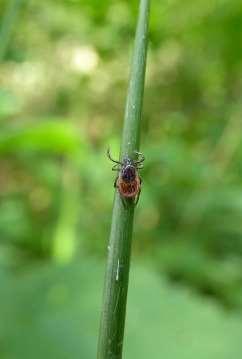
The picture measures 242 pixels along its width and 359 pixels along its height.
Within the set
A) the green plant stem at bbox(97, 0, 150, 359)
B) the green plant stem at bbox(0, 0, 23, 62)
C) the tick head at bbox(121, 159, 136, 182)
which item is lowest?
the green plant stem at bbox(97, 0, 150, 359)

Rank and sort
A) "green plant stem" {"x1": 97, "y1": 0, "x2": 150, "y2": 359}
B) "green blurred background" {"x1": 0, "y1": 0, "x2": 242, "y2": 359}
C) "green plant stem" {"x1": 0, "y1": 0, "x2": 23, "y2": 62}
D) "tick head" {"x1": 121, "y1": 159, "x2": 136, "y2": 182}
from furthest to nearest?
"green blurred background" {"x1": 0, "y1": 0, "x2": 242, "y2": 359} < "green plant stem" {"x1": 0, "y1": 0, "x2": 23, "y2": 62} < "tick head" {"x1": 121, "y1": 159, "x2": 136, "y2": 182} < "green plant stem" {"x1": 97, "y1": 0, "x2": 150, "y2": 359}

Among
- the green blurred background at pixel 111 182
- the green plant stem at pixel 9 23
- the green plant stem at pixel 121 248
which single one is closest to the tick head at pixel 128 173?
the green plant stem at pixel 121 248

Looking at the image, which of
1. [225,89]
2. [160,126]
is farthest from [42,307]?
[225,89]

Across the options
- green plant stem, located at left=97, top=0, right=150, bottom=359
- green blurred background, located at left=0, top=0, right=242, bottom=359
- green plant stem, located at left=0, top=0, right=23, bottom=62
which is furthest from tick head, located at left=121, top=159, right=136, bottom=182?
green blurred background, located at left=0, top=0, right=242, bottom=359

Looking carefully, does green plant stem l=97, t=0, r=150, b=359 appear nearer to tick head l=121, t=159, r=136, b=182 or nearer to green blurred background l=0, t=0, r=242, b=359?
tick head l=121, t=159, r=136, b=182

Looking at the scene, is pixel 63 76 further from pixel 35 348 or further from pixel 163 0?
pixel 35 348

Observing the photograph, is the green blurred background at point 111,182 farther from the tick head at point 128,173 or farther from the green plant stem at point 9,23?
the tick head at point 128,173

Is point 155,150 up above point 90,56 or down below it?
below
